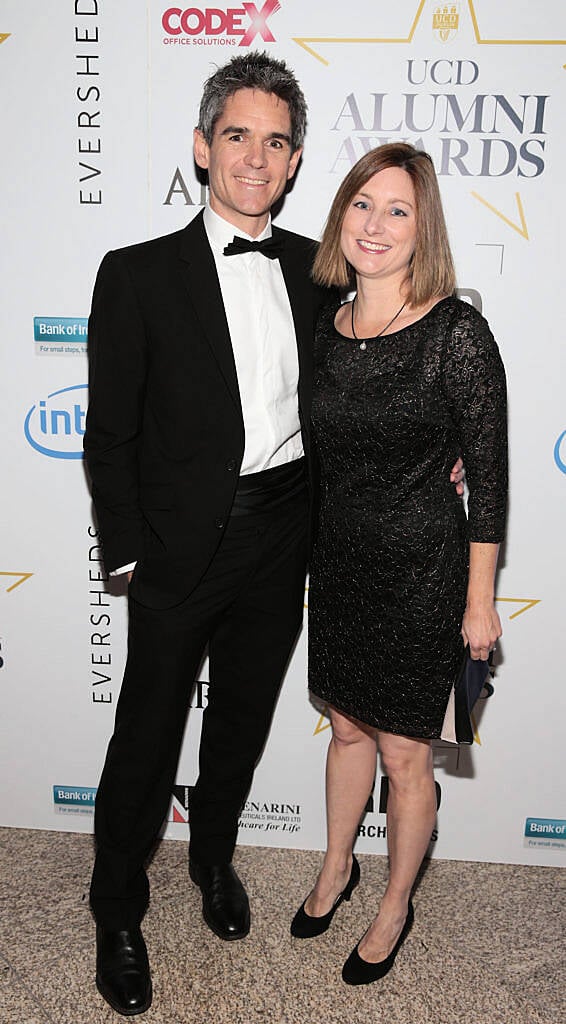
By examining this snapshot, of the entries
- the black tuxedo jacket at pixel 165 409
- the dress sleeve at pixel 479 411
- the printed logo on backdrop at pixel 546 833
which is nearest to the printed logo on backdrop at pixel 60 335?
the black tuxedo jacket at pixel 165 409

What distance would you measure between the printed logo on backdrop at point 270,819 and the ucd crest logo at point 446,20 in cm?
229

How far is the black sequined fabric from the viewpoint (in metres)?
1.88

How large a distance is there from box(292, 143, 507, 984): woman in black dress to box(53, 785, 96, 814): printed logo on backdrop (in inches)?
40.1

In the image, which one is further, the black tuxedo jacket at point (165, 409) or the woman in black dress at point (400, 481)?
the black tuxedo jacket at point (165, 409)

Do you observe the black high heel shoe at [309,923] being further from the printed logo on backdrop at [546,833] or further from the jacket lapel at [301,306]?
the jacket lapel at [301,306]

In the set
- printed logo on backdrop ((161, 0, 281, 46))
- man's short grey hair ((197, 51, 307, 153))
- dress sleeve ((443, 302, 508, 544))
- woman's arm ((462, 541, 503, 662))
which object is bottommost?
woman's arm ((462, 541, 503, 662))

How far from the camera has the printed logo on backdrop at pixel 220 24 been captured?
7.42 ft

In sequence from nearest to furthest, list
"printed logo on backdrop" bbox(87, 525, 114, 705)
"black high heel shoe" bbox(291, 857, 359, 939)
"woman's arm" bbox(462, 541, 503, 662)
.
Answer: "woman's arm" bbox(462, 541, 503, 662) < "black high heel shoe" bbox(291, 857, 359, 939) < "printed logo on backdrop" bbox(87, 525, 114, 705)

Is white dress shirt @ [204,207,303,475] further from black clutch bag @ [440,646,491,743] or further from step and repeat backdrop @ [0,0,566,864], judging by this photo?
black clutch bag @ [440,646,491,743]

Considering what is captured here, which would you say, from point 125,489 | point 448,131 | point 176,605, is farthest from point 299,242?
point 176,605

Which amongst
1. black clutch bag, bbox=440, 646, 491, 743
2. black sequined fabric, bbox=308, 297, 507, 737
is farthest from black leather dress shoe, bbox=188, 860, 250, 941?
black clutch bag, bbox=440, 646, 491, 743

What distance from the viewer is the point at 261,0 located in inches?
88.7

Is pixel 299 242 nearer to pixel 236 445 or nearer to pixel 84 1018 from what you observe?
pixel 236 445

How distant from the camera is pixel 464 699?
203cm
